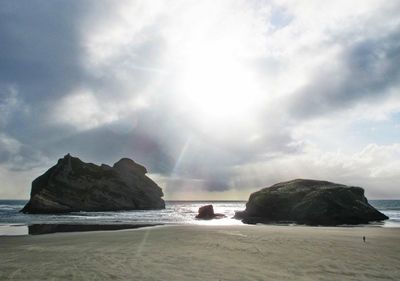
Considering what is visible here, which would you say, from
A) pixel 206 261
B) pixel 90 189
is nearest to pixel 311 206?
pixel 206 261

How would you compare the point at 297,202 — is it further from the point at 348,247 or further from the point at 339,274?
the point at 339,274

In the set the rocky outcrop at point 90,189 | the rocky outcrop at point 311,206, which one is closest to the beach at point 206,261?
the rocky outcrop at point 311,206

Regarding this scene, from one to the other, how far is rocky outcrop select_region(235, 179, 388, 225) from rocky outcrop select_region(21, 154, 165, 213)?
58.6 meters

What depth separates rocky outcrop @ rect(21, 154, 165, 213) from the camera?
101188mm

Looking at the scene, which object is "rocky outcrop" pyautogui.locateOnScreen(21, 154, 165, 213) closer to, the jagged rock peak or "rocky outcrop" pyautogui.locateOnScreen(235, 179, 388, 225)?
the jagged rock peak

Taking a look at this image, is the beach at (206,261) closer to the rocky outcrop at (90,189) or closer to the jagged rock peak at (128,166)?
the rocky outcrop at (90,189)

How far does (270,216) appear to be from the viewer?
202 ft

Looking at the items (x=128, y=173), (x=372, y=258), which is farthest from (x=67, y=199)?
(x=372, y=258)

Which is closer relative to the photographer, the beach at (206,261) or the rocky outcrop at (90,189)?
the beach at (206,261)

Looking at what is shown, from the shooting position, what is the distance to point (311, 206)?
55.7 meters

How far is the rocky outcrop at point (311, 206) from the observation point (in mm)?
53625

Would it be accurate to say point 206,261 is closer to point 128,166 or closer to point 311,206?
point 311,206

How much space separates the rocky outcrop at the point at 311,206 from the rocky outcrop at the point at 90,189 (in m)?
58.6

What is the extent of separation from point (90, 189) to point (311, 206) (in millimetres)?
81494
